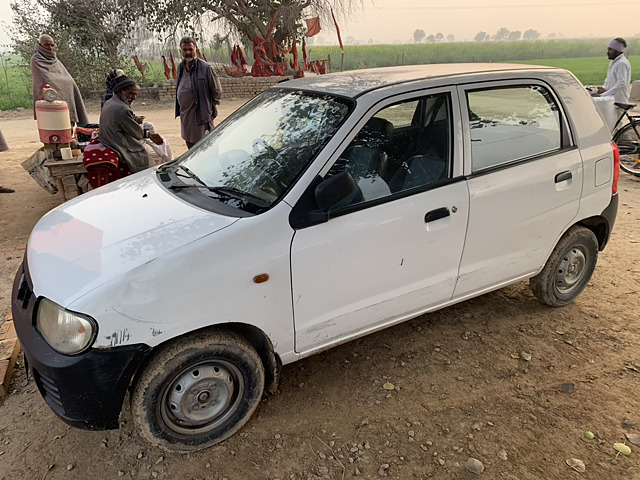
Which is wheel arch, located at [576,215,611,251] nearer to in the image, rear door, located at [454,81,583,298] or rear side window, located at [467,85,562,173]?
rear door, located at [454,81,583,298]

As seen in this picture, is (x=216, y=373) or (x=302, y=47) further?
(x=302, y=47)

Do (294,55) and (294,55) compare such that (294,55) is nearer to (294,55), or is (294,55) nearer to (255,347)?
(294,55)

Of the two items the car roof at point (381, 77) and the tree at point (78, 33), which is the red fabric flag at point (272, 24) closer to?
the tree at point (78, 33)

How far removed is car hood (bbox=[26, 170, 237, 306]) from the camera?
2174 millimetres

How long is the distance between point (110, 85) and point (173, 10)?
65.3ft

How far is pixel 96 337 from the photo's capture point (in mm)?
2059

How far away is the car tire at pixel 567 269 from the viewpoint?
356cm

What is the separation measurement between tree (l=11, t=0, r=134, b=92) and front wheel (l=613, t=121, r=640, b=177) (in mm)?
18356

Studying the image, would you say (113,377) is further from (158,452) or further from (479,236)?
(479,236)

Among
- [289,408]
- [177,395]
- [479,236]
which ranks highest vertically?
[479,236]

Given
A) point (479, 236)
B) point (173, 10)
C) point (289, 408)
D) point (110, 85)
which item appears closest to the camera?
point (289, 408)

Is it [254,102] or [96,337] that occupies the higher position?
[254,102]

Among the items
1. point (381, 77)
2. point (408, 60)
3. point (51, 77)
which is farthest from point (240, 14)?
point (408, 60)

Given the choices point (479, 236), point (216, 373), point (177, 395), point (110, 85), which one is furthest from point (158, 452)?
point (110, 85)
